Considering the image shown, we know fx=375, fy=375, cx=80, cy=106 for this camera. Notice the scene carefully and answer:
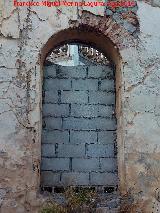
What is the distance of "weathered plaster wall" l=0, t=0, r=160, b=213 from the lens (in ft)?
13.3

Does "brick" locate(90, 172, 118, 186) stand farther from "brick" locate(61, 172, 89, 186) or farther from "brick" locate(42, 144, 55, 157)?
"brick" locate(42, 144, 55, 157)

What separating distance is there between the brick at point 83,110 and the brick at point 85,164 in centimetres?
56

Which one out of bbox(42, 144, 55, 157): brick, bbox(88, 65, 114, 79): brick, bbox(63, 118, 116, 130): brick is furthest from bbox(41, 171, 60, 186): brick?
bbox(88, 65, 114, 79): brick

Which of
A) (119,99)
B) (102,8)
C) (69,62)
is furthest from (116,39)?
(69,62)

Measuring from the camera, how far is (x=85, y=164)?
14.7 ft

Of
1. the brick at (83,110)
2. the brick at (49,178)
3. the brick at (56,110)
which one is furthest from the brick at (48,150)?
the brick at (83,110)

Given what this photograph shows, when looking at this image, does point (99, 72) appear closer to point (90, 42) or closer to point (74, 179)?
point (90, 42)

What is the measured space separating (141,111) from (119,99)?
0.32 metres

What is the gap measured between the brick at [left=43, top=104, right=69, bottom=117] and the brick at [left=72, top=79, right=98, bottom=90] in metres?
0.29

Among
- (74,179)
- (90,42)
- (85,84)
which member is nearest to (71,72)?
(85,84)

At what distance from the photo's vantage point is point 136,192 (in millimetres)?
4125

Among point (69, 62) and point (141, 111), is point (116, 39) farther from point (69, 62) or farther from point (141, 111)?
point (69, 62)

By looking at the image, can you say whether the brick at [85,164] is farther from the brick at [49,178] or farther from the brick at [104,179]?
the brick at [49,178]

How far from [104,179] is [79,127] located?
0.69 metres
